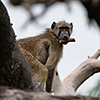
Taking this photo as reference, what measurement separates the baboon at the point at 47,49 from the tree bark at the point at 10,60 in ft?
9.99

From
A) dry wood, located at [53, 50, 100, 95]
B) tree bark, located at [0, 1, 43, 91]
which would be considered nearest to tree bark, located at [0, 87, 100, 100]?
tree bark, located at [0, 1, 43, 91]

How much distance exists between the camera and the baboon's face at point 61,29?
25.1 feet

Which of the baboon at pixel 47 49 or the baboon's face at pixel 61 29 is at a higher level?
the baboon's face at pixel 61 29

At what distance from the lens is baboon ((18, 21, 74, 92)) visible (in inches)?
272

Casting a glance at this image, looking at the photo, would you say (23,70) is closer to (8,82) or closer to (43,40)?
(8,82)

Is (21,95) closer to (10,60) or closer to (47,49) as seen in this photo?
(10,60)

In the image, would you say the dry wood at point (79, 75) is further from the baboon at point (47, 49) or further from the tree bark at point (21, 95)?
the tree bark at point (21, 95)

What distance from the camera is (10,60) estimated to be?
3.47 metres

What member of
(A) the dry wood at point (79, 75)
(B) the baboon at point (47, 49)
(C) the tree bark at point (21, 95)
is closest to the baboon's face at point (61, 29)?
(B) the baboon at point (47, 49)

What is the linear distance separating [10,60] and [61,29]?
14.9ft

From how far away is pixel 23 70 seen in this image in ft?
12.1

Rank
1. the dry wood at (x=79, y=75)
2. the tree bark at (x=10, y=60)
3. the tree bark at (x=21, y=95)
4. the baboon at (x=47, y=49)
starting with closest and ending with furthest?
the tree bark at (x=21, y=95)
the tree bark at (x=10, y=60)
the baboon at (x=47, y=49)
the dry wood at (x=79, y=75)

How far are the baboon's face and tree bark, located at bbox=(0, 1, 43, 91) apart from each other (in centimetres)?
400

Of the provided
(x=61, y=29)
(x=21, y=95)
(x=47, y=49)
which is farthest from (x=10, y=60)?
(x=61, y=29)
